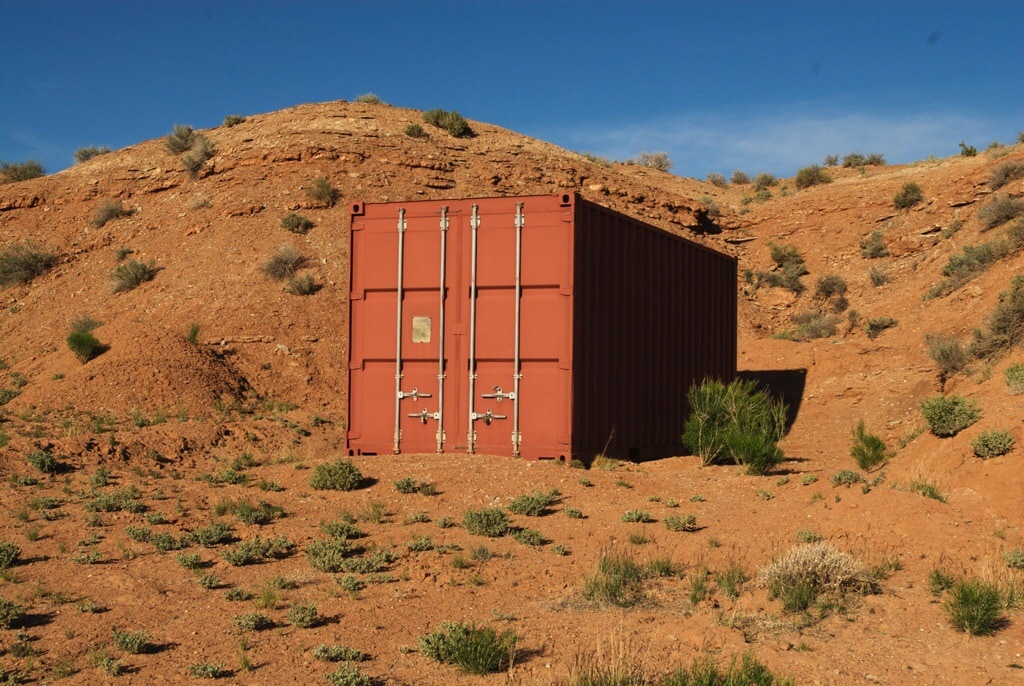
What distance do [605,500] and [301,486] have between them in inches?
176

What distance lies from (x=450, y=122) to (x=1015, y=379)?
30039 millimetres

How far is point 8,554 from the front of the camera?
31.4 feet

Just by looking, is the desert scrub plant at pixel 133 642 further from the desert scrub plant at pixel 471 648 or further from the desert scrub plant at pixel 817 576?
the desert scrub plant at pixel 817 576

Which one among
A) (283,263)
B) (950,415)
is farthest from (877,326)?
(283,263)

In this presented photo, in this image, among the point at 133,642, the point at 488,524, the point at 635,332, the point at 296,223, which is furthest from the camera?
the point at 296,223

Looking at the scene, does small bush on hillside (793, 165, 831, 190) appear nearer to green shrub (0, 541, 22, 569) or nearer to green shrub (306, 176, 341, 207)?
green shrub (306, 176, 341, 207)

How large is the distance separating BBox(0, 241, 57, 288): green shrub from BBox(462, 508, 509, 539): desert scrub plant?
26271mm

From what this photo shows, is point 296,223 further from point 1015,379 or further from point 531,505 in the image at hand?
point 1015,379

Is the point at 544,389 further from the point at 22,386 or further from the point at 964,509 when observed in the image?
the point at 22,386

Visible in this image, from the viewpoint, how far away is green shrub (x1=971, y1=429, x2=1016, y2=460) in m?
11.1

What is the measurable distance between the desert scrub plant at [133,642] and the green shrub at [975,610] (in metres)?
6.24

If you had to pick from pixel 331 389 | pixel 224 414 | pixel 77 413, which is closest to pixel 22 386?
pixel 77 413

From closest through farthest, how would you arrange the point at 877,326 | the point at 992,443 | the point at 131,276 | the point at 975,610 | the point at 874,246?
the point at 975,610 → the point at 992,443 → the point at 877,326 → the point at 131,276 → the point at 874,246

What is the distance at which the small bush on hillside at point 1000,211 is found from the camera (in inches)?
1168
